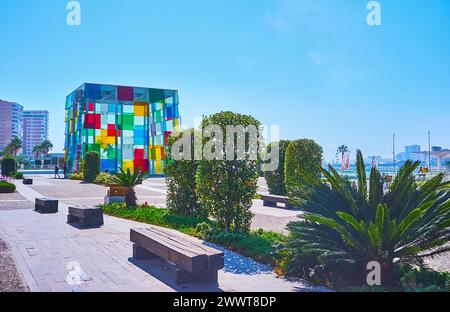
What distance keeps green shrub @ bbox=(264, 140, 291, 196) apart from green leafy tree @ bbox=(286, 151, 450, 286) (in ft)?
42.5

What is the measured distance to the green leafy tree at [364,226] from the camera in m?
5.05

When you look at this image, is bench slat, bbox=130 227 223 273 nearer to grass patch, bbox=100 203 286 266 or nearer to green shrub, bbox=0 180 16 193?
grass patch, bbox=100 203 286 266

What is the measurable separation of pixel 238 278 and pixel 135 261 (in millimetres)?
2068

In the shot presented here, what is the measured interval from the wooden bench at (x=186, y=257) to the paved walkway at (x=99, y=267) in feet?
0.55

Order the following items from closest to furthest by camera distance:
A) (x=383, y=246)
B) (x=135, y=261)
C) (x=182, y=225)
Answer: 1. (x=383, y=246)
2. (x=135, y=261)
3. (x=182, y=225)

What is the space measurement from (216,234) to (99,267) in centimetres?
307

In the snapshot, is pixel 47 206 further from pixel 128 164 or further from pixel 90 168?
pixel 128 164

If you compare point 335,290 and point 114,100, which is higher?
point 114,100

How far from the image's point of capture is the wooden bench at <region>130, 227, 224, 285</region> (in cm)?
520

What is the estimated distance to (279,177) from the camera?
1944cm
